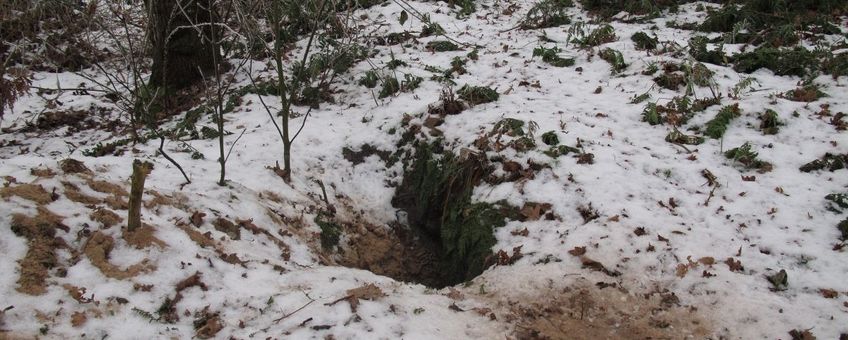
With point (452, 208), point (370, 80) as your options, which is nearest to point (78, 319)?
point (452, 208)

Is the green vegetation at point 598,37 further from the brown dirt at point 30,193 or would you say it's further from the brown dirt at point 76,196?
the brown dirt at point 30,193

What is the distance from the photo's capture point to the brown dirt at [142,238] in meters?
3.48

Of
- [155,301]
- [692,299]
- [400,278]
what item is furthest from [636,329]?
[155,301]

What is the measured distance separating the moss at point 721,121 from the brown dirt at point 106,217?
5772 mm

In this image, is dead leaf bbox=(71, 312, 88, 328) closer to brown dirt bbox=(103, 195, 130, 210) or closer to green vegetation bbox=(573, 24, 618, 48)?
brown dirt bbox=(103, 195, 130, 210)

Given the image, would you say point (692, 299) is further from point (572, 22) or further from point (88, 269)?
point (572, 22)

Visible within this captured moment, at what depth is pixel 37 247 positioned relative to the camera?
3.15 m

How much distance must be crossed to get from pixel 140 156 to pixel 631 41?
7.34m

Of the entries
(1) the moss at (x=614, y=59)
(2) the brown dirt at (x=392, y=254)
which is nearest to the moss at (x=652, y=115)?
(1) the moss at (x=614, y=59)

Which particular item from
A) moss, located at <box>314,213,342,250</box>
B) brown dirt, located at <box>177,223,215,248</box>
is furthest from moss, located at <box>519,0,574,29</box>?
brown dirt, located at <box>177,223,215,248</box>

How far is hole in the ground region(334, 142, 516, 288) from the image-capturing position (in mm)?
4902

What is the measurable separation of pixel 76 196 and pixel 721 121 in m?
6.27

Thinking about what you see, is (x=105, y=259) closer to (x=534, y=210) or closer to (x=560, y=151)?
(x=534, y=210)

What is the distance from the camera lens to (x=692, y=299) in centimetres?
364
